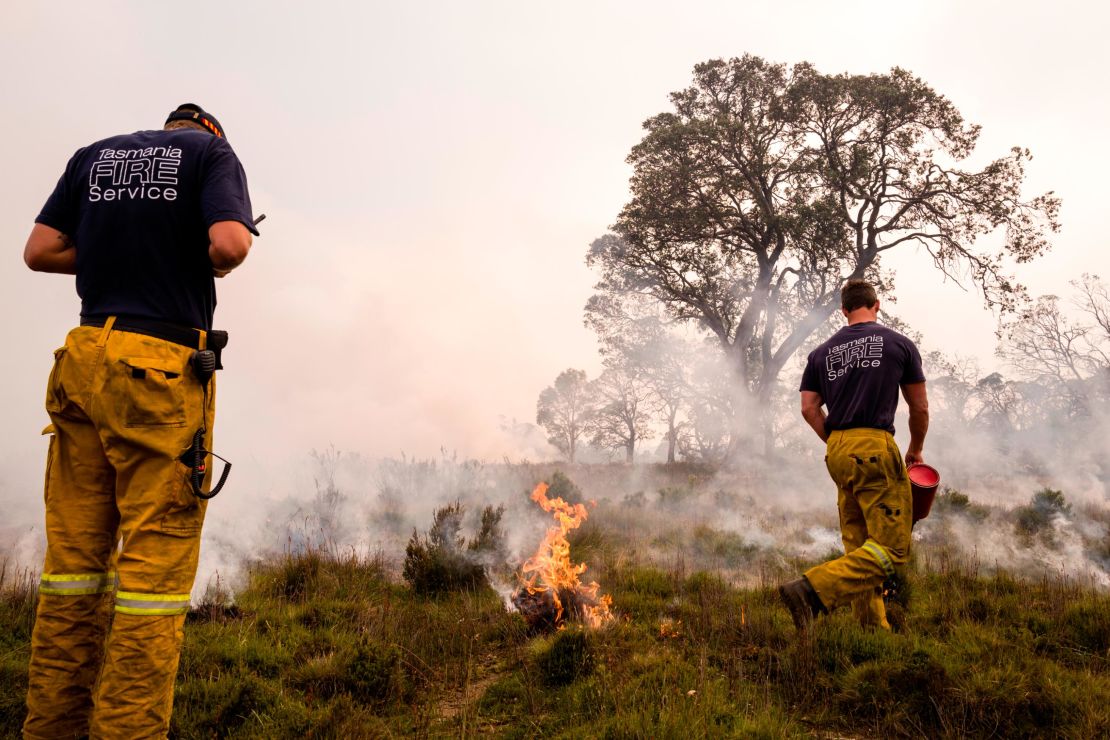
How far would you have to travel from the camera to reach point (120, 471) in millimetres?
1920

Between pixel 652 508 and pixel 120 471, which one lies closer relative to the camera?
pixel 120 471

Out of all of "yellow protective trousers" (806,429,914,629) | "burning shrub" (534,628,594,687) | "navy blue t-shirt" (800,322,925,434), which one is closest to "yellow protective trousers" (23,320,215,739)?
"burning shrub" (534,628,594,687)

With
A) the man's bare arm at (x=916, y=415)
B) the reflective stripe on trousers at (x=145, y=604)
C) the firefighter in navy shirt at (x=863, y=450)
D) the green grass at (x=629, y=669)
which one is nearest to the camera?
the reflective stripe on trousers at (x=145, y=604)

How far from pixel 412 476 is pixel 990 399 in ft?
105

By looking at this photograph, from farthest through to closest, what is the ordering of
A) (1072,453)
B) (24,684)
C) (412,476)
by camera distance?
1. (1072,453)
2. (412,476)
3. (24,684)

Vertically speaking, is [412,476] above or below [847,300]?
below

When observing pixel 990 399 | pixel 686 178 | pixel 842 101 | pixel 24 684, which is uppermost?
pixel 842 101

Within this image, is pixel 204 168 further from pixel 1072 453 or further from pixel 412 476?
pixel 1072 453

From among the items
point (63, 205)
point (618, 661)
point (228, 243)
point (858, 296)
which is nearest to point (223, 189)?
point (228, 243)

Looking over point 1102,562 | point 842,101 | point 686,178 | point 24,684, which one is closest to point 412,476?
point 24,684

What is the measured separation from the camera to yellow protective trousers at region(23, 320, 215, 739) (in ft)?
5.97

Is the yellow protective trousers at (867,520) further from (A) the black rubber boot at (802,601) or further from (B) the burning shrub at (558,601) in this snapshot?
(B) the burning shrub at (558,601)

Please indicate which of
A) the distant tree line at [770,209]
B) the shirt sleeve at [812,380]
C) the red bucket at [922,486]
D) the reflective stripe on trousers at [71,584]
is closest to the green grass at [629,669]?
the red bucket at [922,486]

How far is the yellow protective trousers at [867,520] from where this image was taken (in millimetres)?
3291
